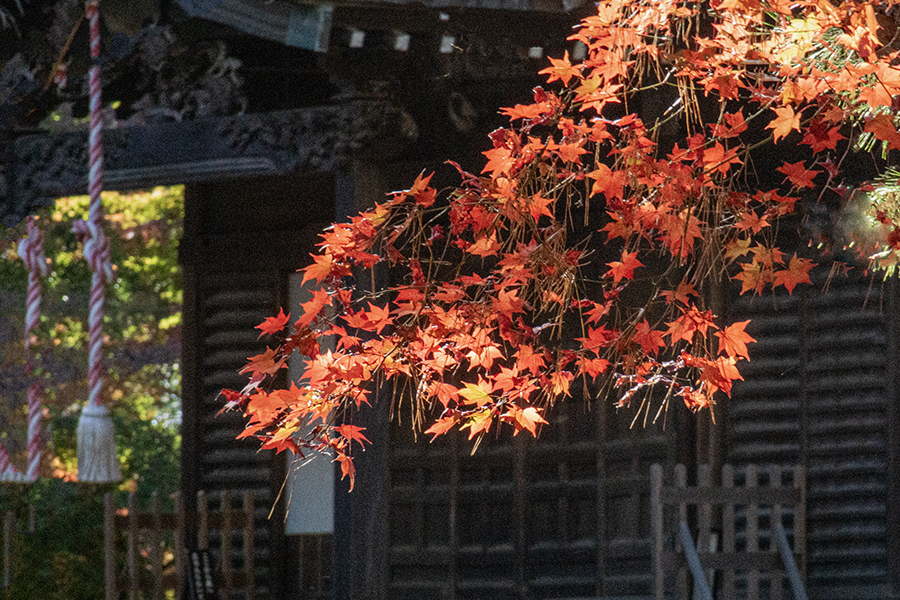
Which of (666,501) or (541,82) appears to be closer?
(666,501)

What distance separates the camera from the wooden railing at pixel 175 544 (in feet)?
29.4

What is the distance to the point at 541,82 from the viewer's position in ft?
27.4

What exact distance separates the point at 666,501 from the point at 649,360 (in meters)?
3.52

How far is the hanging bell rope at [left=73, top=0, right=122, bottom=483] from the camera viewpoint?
7.07 metres

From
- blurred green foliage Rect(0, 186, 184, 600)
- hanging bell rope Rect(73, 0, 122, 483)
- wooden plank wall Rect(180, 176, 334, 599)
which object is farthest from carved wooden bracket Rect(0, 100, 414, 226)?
blurred green foliage Rect(0, 186, 184, 600)

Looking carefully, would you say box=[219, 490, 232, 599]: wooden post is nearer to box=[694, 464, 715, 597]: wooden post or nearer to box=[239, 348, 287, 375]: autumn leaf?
box=[694, 464, 715, 597]: wooden post

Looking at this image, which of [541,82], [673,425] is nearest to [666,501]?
[673,425]

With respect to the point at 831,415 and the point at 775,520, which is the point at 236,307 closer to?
the point at 775,520

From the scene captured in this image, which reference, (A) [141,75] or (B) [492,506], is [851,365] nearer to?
(B) [492,506]

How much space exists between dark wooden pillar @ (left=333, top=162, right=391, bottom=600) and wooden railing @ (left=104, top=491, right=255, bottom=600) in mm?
1711

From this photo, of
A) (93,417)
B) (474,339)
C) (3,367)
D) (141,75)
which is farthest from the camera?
(3,367)

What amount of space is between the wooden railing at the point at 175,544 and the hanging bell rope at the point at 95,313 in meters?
1.94

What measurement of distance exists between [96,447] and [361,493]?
1722mm

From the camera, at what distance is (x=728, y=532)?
26.2 ft
